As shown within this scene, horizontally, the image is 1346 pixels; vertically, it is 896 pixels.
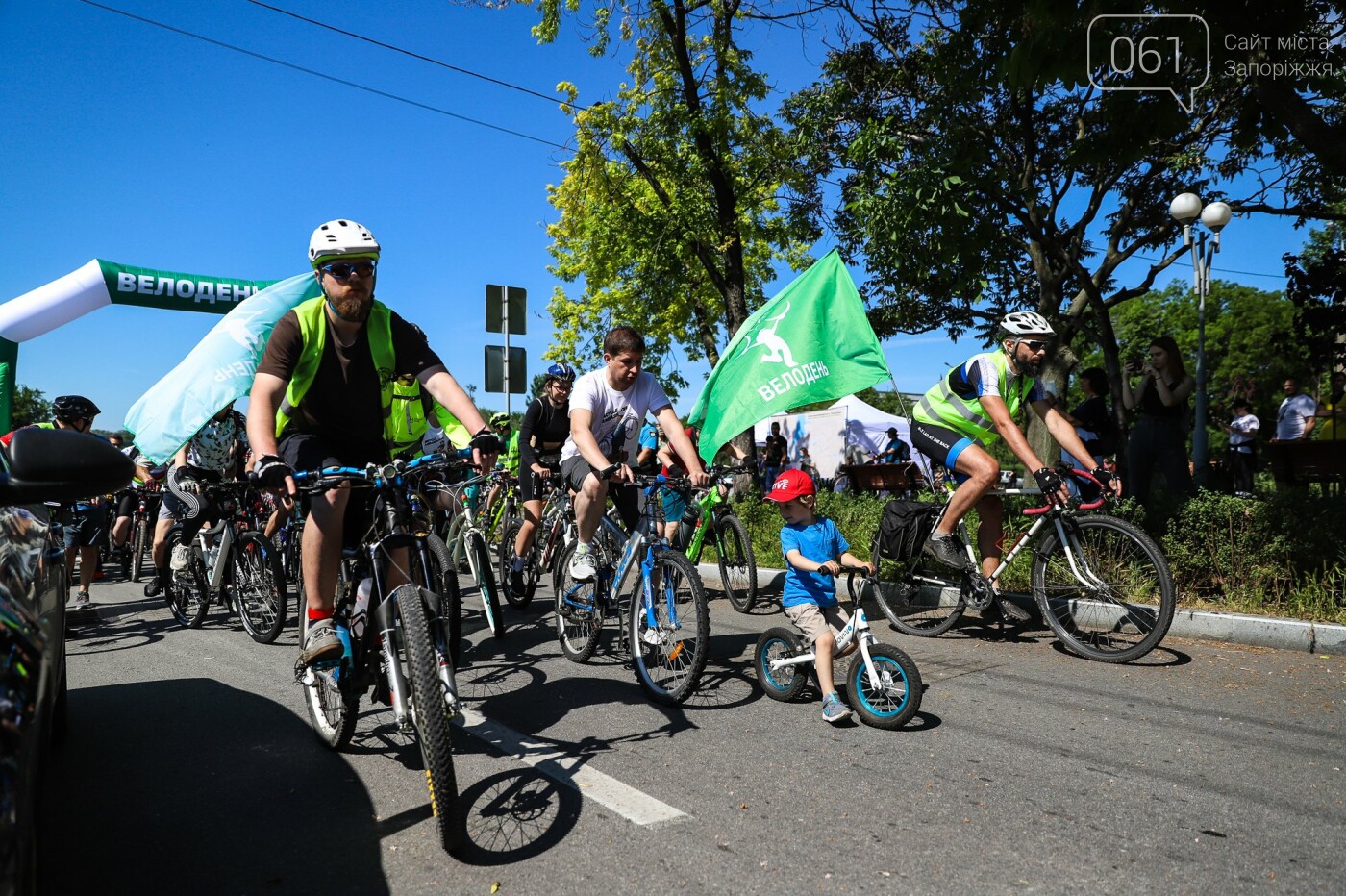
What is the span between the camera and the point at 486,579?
6.13 meters

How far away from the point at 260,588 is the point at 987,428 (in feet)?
17.2

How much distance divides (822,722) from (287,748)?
2.36 metres

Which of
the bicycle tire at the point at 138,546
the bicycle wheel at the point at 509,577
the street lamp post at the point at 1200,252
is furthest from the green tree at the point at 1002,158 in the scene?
the bicycle tire at the point at 138,546

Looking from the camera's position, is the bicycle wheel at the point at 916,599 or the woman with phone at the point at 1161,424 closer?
the bicycle wheel at the point at 916,599

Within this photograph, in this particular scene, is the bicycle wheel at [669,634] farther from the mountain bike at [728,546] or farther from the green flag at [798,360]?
the mountain bike at [728,546]

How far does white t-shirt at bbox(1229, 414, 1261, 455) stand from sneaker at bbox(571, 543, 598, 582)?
47.9 ft

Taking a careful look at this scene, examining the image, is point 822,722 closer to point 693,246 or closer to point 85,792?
point 85,792

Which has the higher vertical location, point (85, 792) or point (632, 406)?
point (632, 406)

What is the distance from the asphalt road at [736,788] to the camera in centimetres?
275

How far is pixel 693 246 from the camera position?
45.8ft

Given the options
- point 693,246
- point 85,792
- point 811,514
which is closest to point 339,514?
point 85,792

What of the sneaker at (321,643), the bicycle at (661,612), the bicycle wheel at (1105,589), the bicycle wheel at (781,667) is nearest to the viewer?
the sneaker at (321,643)

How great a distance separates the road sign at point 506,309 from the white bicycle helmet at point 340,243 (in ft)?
26.5

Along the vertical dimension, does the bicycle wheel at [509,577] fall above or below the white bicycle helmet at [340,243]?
below
